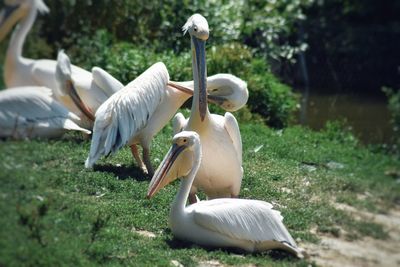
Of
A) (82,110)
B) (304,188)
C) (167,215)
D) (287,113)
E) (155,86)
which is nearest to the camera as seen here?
(167,215)

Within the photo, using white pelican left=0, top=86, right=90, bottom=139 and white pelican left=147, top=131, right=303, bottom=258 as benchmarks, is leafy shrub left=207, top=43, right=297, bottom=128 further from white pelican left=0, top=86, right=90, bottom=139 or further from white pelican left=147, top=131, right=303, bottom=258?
white pelican left=147, top=131, right=303, bottom=258

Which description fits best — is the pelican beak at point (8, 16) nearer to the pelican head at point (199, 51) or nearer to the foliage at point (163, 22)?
the pelican head at point (199, 51)

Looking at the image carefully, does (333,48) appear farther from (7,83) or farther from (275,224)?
(275,224)

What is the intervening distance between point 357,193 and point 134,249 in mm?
1635

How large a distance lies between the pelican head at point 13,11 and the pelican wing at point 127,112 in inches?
43.2

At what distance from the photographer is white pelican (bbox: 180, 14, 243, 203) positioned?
23.5 ft

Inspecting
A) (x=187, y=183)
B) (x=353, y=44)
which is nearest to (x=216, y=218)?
(x=187, y=183)

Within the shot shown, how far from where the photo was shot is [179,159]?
6.59m

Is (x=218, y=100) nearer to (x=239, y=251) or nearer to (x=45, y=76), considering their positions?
(x=239, y=251)

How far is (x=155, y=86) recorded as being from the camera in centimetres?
824

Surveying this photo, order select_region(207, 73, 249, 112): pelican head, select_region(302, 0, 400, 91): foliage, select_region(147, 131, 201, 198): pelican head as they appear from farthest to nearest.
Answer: select_region(302, 0, 400, 91): foliage
select_region(207, 73, 249, 112): pelican head
select_region(147, 131, 201, 198): pelican head

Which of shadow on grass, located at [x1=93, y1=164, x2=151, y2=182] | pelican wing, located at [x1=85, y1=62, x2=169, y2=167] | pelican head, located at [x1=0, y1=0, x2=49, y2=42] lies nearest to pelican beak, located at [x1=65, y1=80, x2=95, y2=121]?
pelican head, located at [x1=0, y1=0, x2=49, y2=42]

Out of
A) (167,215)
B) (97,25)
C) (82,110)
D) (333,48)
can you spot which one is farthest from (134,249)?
(333,48)

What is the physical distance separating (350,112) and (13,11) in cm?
664
